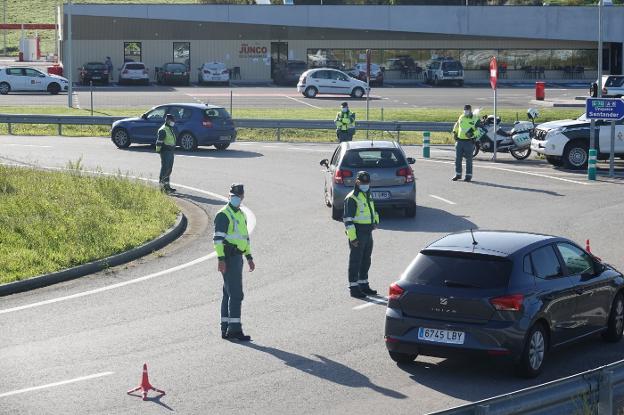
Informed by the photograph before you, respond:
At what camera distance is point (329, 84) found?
6278 cm

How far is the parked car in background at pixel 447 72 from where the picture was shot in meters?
72.9

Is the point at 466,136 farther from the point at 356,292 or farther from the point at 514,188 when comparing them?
the point at 356,292

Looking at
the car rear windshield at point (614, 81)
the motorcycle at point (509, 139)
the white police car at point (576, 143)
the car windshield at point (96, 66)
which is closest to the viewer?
the white police car at point (576, 143)

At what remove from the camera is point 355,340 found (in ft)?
45.2

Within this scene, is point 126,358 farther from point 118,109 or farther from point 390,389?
point 118,109

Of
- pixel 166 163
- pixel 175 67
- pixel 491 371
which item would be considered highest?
pixel 175 67

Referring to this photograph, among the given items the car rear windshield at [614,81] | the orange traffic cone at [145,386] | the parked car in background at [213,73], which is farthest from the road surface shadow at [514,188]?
the parked car in background at [213,73]

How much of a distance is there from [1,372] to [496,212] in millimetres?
13765

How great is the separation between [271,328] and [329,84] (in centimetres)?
4897

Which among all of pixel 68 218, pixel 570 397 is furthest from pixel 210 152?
pixel 570 397

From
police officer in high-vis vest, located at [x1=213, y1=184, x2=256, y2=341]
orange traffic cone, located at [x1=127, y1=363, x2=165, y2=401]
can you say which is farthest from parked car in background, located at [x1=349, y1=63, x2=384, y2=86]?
orange traffic cone, located at [x1=127, y1=363, x2=165, y2=401]

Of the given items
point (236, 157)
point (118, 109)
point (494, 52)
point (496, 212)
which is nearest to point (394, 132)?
point (236, 157)

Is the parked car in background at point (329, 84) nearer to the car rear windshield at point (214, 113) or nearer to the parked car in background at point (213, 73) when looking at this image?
the parked car in background at point (213, 73)

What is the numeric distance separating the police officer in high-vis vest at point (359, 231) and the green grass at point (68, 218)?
14.9 ft
